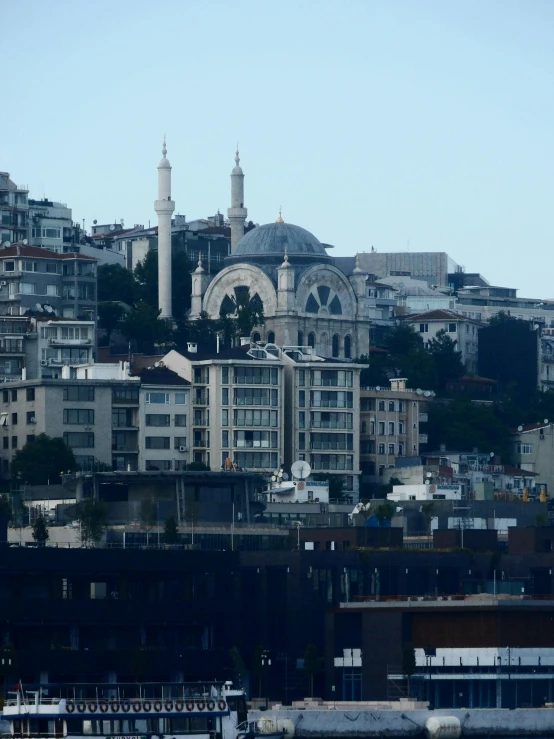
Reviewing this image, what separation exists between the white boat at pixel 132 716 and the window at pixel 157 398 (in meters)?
61.5

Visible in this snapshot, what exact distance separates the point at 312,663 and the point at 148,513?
21741 millimetres

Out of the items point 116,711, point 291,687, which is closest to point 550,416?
point 291,687

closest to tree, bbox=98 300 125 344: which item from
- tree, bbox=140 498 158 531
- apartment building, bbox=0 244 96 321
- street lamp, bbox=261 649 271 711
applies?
apartment building, bbox=0 244 96 321

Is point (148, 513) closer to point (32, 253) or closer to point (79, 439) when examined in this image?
point (79, 439)

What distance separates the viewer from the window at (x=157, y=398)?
142 meters

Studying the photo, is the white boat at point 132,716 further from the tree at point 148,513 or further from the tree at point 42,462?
the tree at point 42,462

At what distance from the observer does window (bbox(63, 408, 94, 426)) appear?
137250mm

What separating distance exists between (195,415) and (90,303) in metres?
19.5

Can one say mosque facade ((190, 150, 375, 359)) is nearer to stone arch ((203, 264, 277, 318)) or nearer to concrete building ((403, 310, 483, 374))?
stone arch ((203, 264, 277, 318))

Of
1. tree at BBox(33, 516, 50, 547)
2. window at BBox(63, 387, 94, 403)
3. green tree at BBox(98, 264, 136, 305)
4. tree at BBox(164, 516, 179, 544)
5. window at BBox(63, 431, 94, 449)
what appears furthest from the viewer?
green tree at BBox(98, 264, 136, 305)

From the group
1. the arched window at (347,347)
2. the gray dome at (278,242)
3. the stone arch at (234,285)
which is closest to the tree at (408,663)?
the arched window at (347,347)

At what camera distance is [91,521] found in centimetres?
11038

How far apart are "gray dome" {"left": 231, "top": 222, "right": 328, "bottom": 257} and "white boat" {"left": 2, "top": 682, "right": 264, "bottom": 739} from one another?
88.5 metres

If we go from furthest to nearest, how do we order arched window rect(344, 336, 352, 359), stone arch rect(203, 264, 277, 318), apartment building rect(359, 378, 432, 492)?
A: arched window rect(344, 336, 352, 359) < stone arch rect(203, 264, 277, 318) < apartment building rect(359, 378, 432, 492)
